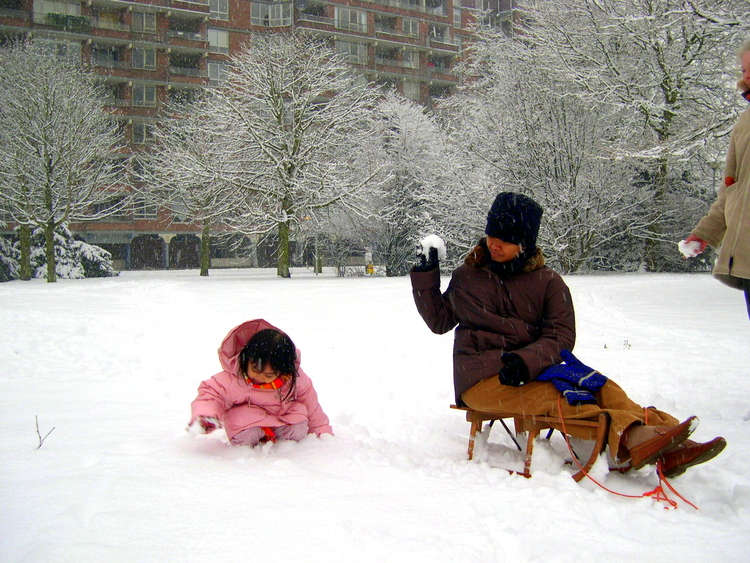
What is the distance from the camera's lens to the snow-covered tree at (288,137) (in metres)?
23.5

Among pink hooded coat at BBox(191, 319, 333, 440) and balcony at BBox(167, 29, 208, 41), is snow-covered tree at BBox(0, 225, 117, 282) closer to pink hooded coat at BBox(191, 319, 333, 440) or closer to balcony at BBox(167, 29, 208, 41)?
balcony at BBox(167, 29, 208, 41)

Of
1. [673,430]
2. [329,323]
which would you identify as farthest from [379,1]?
[673,430]

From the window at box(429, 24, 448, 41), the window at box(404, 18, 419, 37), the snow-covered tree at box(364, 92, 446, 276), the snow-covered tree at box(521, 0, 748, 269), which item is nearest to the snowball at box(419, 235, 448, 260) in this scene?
the snow-covered tree at box(521, 0, 748, 269)

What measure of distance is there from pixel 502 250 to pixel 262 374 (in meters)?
1.59

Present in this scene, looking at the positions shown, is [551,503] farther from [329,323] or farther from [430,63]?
[430,63]

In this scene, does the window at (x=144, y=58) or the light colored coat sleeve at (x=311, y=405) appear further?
the window at (x=144, y=58)

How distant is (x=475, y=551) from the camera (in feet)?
7.89

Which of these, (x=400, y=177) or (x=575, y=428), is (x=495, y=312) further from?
(x=400, y=177)

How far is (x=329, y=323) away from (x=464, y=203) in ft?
40.5

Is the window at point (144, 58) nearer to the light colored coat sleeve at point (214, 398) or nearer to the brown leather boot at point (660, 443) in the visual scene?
the light colored coat sleeve at point (214, 398)

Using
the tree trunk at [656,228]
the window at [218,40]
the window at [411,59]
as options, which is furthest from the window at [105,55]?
the tree trunk at [656,228]

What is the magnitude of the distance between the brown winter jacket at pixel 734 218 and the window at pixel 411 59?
54160 mm

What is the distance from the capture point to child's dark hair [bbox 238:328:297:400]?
358cm

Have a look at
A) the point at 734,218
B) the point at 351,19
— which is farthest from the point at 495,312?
the point at 351,19
